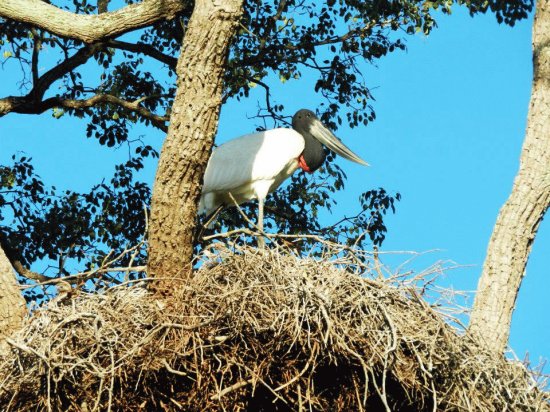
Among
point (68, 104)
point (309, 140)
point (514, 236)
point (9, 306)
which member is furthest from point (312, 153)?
point (9, 306)

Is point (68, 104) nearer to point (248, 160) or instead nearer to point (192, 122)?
point (248, 160)

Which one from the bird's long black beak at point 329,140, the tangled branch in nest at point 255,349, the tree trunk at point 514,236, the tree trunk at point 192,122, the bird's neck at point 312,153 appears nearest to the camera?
the tangled branch in nest at point 255,349

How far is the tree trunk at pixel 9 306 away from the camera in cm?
616

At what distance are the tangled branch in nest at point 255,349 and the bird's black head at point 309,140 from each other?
4.13 metres

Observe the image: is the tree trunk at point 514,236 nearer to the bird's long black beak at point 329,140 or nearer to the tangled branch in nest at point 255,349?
the tangled branch in nest at point 255,349

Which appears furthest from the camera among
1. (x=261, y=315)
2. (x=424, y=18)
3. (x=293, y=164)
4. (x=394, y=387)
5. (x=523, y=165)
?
(x=424, y=18)

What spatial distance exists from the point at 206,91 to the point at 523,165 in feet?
6.47

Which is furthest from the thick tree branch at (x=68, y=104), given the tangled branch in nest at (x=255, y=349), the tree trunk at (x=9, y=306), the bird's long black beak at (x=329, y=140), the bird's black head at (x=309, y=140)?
the tangled branch in nest at (x=255, y=349)

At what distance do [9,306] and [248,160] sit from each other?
12.2 ft

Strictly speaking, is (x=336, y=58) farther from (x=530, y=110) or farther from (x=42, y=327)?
(x=42, y=327)

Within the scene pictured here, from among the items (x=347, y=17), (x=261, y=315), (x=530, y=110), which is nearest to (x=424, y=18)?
(x=347, y=17)

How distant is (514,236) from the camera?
6.58m

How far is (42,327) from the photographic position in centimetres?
577

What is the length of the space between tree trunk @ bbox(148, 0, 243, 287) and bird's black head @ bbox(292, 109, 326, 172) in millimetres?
3992
